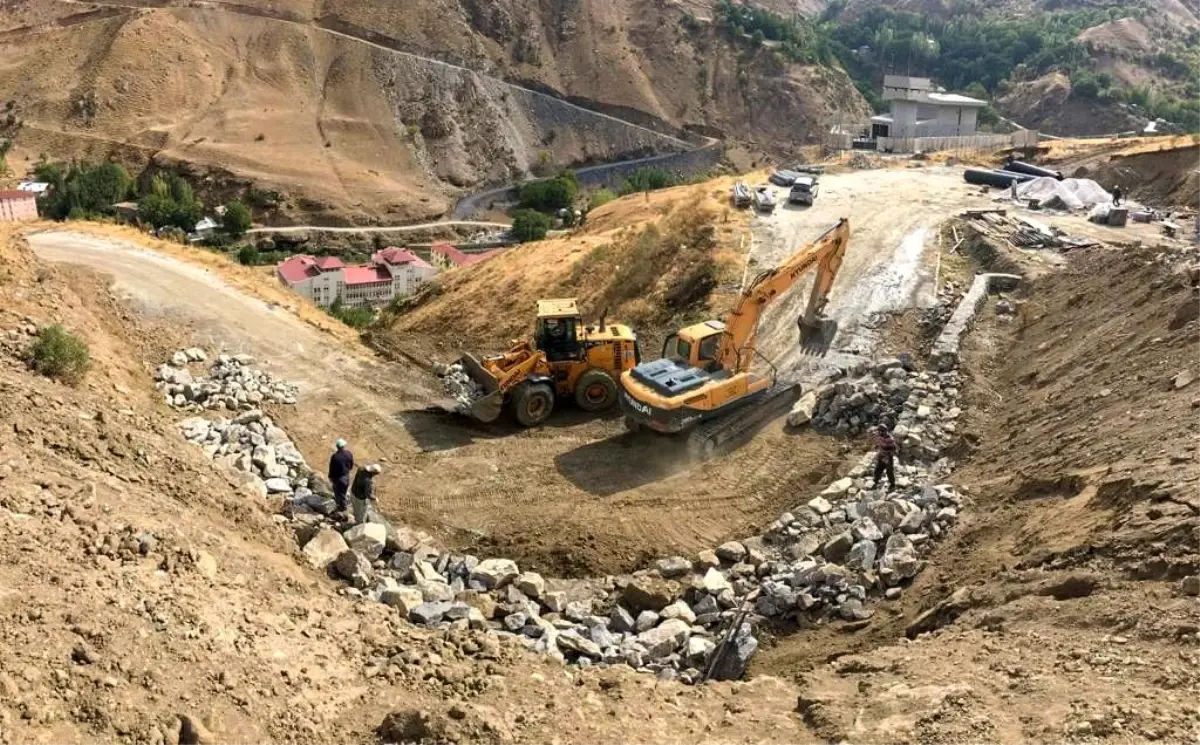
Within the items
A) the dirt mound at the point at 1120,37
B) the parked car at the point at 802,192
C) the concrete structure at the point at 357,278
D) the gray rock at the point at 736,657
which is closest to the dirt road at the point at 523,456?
the gray rock at the point at 736,657

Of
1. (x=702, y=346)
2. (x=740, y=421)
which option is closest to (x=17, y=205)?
(x=702, y=346)

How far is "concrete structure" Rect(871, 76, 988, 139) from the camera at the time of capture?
49844 millimetres

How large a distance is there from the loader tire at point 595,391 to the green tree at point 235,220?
44.0 meters

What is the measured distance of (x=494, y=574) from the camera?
10.9 metres

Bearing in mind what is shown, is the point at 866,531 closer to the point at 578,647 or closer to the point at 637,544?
the point at 637,544

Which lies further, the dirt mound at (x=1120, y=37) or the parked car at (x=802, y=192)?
the dirt mound at (x=1120, y=37)

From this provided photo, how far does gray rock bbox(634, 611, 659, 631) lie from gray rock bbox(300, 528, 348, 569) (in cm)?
351

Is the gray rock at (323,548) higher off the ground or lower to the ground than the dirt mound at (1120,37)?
higher

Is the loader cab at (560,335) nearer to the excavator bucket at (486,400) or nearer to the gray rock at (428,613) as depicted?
the excavator bucket at (486,400)

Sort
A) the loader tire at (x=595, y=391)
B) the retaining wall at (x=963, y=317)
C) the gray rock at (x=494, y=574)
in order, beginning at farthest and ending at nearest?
1. the loader tire at (x=595, y=391)
2. the retaining wall at (x=963, y=317)
3. the gray rock at (x=494, y=574)

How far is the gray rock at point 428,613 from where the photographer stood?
369 inches

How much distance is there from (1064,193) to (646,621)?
23.9m

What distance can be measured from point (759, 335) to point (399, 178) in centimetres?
5286

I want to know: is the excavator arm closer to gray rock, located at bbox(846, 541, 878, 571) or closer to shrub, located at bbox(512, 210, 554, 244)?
gray rock, located at bbox(846, 541, 878, 571)
